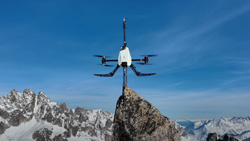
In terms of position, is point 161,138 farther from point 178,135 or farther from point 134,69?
point 134,69

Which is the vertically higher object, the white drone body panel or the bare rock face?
the white drone body panel

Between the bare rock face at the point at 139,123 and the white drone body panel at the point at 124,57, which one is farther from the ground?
the white drone body panel at the point at 124,57

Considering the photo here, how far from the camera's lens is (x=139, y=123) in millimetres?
19875

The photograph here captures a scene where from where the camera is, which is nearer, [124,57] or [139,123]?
[139,123]

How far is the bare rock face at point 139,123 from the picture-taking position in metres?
19.3

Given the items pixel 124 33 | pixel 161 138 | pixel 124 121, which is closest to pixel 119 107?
pixel 124 121

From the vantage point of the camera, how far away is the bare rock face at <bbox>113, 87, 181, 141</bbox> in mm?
19328

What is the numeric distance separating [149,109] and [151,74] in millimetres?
3863

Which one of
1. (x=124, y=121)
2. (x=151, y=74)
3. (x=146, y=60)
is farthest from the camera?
(x=146, y=60)

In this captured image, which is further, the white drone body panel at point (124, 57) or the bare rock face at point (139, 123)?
the white drone body panel at point (124, 57)

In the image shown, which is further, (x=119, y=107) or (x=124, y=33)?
(x=124, y=33)

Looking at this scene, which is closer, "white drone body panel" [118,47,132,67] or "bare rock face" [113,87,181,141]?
"bare rock face" [113,87,181,141]

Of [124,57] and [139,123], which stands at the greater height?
[124,57]

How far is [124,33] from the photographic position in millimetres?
23266
